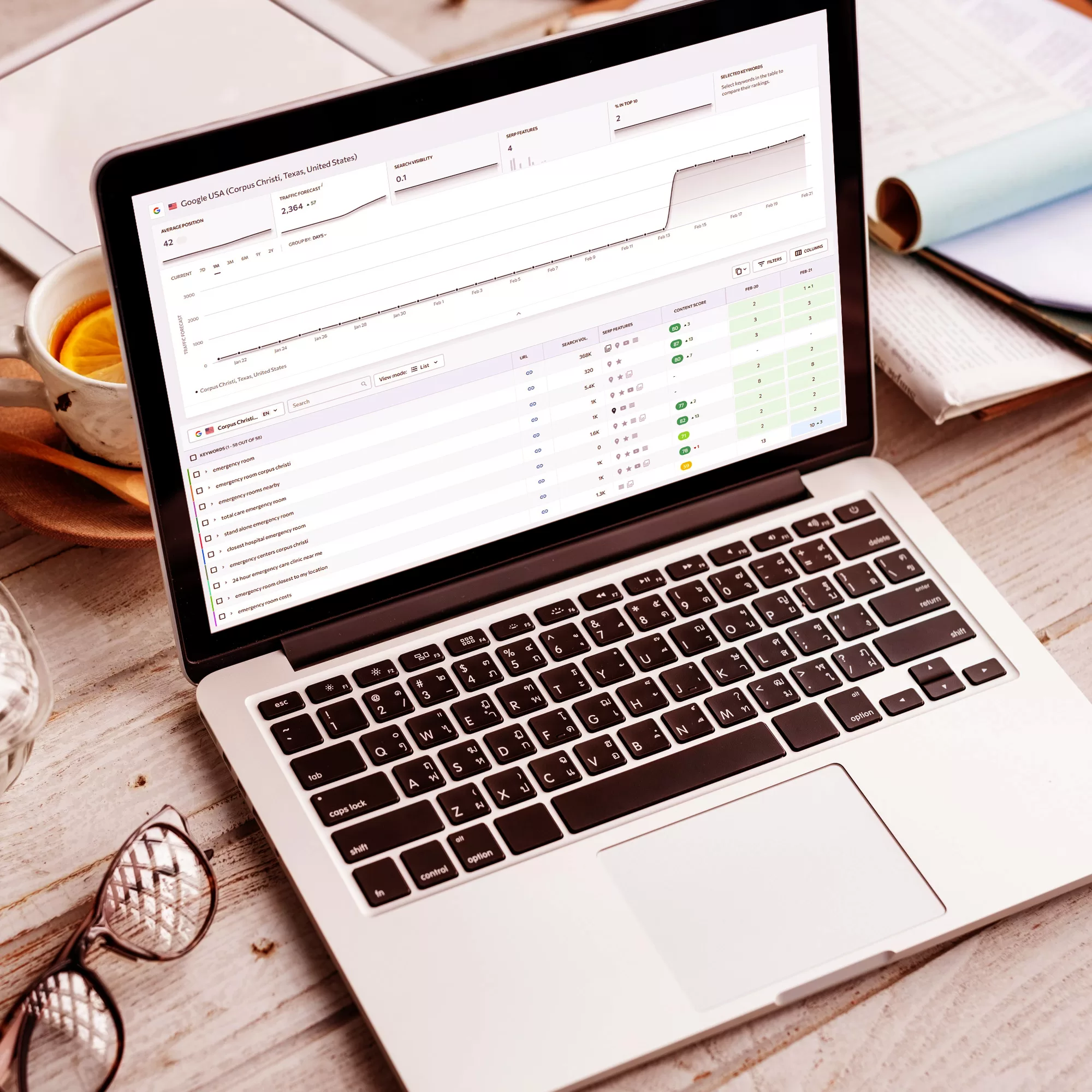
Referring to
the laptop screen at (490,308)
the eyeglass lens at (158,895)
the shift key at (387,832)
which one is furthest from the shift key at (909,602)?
the eyeglass lens at (158,895)

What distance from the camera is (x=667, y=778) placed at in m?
0.56

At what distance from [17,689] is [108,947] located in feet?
0.39

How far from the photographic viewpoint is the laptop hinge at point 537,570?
0.60 metres

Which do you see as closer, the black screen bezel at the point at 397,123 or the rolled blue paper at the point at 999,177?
the black screen bezel at the point at 397,123

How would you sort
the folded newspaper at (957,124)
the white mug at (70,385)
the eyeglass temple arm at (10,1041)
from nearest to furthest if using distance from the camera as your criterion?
the eyeglass temple arm at (10,1041) < the white mug at (70,385) < the folded newspaper at (957,124)

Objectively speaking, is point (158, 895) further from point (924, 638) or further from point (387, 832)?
point (924, 638)

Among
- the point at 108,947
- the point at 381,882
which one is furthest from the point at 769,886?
the point at 108,947

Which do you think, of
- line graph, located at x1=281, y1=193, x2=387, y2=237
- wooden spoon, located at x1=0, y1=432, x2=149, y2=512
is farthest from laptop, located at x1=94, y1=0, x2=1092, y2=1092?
wooden spoon, located at x1=0, y1=432, x2=149, y2=512

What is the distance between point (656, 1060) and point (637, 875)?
0.25 ft

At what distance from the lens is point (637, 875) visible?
0.54 m

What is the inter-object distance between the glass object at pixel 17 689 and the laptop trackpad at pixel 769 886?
26 cm

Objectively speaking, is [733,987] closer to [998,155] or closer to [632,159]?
[632,159]

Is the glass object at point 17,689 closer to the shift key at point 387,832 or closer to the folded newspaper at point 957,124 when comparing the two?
the shift key at point 387,832

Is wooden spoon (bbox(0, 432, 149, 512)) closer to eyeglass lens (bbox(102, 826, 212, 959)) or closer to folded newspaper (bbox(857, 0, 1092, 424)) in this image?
eyeglass lens (bbox(102, 826, 212, 959))
